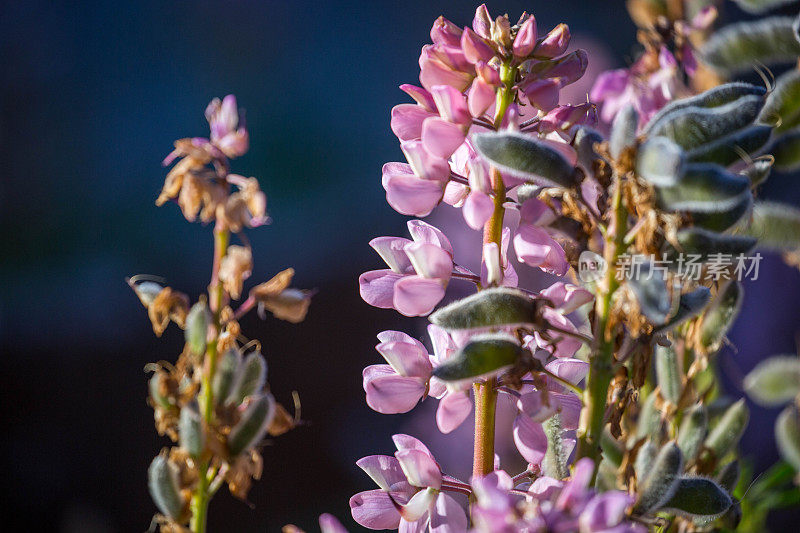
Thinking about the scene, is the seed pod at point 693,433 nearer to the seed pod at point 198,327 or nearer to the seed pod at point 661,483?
the seed pod at point 661,483

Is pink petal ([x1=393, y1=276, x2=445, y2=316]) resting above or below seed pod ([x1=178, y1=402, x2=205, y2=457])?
above

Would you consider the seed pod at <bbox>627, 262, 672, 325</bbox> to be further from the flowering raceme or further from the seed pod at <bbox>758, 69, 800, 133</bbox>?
the seed pod at <bbox>758, 69, 800, 133</bbox>

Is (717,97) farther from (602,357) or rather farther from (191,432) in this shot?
(191,432)

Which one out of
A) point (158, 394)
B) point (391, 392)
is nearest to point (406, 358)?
point (391, 392)

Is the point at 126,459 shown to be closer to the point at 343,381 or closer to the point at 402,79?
the point at 343,381

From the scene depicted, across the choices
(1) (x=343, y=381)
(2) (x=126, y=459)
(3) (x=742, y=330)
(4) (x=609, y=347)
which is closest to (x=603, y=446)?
(4) (x=609, y=347)

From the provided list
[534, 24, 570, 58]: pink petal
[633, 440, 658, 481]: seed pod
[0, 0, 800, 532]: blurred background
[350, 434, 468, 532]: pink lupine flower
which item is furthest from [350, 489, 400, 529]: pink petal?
[0, 0, 800, 532]: blurred background
